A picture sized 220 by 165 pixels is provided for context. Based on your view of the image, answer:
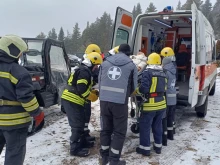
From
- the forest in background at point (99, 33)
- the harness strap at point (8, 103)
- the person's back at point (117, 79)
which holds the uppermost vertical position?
the forest in background at point (99, 33)

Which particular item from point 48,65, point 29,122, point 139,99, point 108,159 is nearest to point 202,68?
point 139,99

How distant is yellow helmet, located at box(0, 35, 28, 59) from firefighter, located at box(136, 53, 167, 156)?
207cm

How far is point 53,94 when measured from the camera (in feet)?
18.6

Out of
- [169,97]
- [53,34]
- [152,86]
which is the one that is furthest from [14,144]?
[53,34]

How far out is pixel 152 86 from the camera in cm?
419

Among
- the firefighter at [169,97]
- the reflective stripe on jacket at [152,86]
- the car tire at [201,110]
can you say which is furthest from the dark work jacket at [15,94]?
the car tire at [201,110]

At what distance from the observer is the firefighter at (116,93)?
3561 millimetres

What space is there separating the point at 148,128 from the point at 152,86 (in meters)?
0.71

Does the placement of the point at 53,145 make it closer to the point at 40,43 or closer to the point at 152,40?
the point at 40,43

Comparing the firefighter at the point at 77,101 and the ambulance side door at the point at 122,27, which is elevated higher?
the ambulance side door at the point at 122,27

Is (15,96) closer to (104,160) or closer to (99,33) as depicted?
(104,160)

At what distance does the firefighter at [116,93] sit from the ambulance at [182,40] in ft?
6.03

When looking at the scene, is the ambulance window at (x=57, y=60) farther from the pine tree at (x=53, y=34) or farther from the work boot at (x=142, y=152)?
the pine tree at (x=53, y=34)

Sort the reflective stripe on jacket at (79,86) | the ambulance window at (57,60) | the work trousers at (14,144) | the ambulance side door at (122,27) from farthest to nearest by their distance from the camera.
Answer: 1. the ambulance window at (57,60)
2. the ambulance side door at (122,27)
3. the reflective stripe on jacket at (79,86)
4. the work trousers at (14,144)
